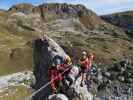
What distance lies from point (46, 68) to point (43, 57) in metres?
1.33

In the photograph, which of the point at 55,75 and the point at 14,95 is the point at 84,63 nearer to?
the point at 55,75

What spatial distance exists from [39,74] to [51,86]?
5.13 m

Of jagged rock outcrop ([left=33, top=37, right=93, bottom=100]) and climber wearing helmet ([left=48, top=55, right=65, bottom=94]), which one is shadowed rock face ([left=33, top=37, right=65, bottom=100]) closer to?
jagged rock outcrop ([left=33, top=37, right=93, bottom=100])

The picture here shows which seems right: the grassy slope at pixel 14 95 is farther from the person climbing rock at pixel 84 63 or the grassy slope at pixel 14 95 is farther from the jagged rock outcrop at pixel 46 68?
the person climbing rock at pixel 84 63

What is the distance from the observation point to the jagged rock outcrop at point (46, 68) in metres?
39.8

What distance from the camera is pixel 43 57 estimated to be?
4469 cm

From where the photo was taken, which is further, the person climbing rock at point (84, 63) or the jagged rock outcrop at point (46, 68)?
the jagged rock outcrop at point (46, 68)

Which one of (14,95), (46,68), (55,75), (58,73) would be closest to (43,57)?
(46,68)

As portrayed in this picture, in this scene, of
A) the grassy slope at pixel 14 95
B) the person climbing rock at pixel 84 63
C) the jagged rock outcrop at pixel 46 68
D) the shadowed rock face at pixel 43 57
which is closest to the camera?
the person climbing rock at pixel 84 63

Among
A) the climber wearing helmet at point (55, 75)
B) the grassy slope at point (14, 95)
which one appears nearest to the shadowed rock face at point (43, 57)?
the climber wearing helmet at point (55, 75)

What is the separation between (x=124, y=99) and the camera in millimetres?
93188

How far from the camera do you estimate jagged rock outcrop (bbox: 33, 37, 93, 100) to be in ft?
131

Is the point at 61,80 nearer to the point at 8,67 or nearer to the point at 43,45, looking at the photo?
the point at 43,45

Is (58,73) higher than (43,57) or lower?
lower
